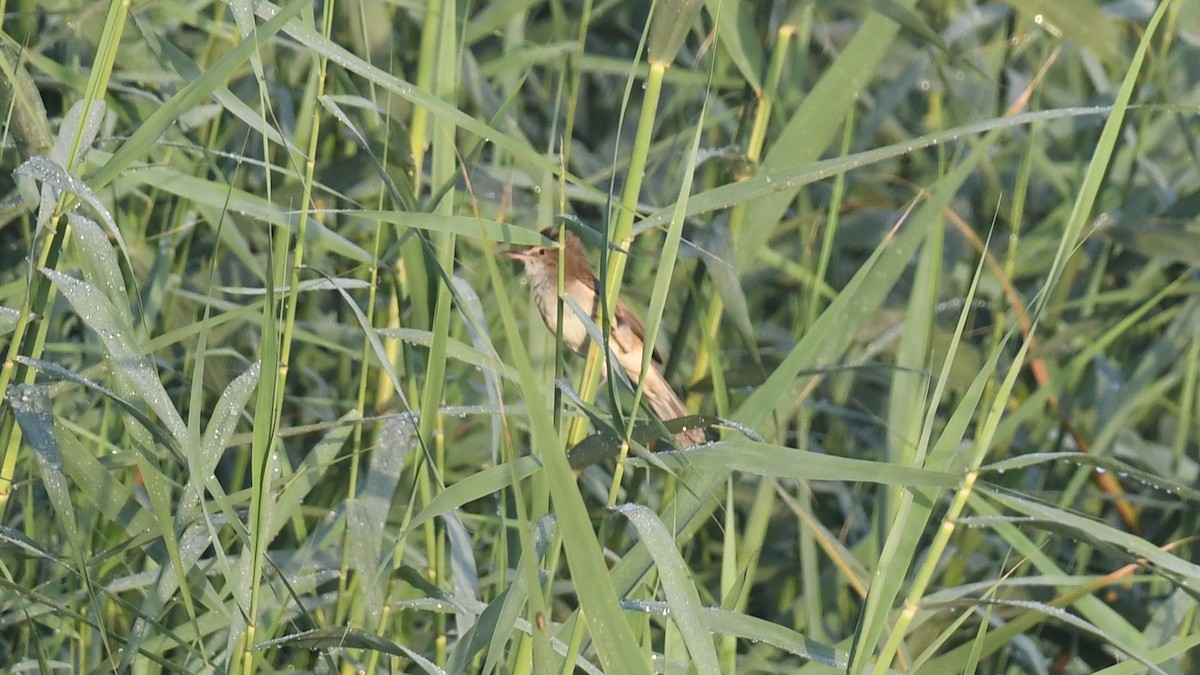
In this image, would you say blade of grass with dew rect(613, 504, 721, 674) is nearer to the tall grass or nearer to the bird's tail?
the tall grass

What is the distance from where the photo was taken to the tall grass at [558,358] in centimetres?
168

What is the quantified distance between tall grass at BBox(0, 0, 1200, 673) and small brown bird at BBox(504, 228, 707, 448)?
0.09 meters

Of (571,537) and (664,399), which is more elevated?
(571,537)

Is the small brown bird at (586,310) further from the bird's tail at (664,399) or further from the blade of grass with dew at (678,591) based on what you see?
the blade of grass with dew at (678,591)

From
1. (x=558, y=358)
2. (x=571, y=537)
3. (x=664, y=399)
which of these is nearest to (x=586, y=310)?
(x=664, y=399)

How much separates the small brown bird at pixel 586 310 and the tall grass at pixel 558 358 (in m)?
0.09

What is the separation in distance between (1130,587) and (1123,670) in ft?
4.93

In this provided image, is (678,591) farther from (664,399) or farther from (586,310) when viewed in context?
(586,310)

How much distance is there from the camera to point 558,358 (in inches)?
64.5

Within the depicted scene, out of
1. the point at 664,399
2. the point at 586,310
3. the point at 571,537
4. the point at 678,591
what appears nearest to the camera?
the point at 571,537

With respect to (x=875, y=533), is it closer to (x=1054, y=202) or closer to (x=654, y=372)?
(x=654, y=372)

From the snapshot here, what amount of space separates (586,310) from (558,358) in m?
1.47

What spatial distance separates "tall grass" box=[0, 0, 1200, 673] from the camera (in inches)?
66.1

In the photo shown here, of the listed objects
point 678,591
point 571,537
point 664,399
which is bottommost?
point 664,399
